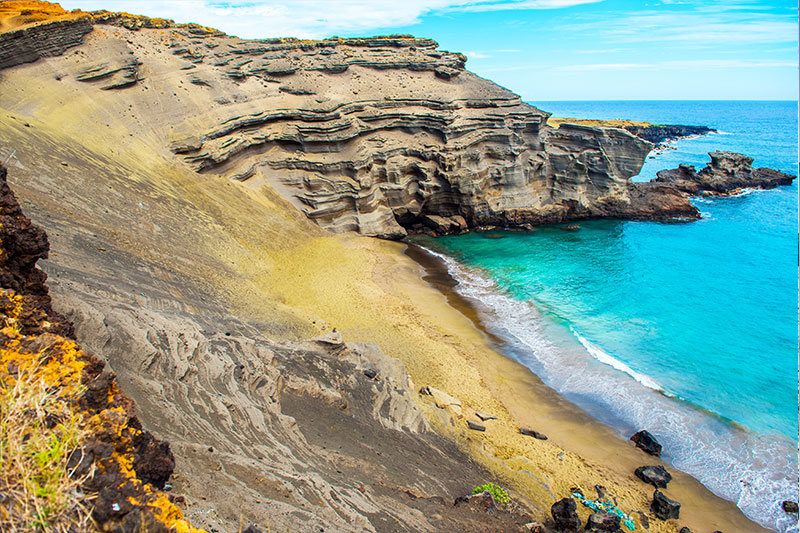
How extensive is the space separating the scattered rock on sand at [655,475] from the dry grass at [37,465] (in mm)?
16388

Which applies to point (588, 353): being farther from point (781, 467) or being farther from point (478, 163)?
point (478, 163)

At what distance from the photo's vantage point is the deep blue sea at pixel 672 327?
17922 millimetres

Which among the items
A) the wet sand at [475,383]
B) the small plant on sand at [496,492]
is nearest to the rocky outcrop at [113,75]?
the wet sand at [475,383]

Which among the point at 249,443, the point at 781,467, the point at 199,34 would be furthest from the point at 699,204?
the point at 249,443

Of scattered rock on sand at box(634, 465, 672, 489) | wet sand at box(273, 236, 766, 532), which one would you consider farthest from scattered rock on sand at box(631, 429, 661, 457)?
scattered rock on sand at box(634, 465, 672, 489)

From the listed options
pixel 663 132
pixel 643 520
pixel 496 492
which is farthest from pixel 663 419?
pixel 663 132

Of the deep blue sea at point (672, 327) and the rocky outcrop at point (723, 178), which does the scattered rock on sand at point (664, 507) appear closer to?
the deep blue sea at point (672, 327)

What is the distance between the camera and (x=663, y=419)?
19.1m

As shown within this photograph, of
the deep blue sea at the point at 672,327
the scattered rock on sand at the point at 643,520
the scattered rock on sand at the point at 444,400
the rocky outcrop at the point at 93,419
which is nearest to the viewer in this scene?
the rocky outcrop at the point at 93,419

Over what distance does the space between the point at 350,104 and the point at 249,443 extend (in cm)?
3219

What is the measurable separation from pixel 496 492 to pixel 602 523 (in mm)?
3102

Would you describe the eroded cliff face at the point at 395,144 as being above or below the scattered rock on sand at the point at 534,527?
above

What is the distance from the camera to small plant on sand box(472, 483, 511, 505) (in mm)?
11859

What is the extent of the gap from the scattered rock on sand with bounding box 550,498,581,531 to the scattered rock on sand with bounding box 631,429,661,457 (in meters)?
6.57
